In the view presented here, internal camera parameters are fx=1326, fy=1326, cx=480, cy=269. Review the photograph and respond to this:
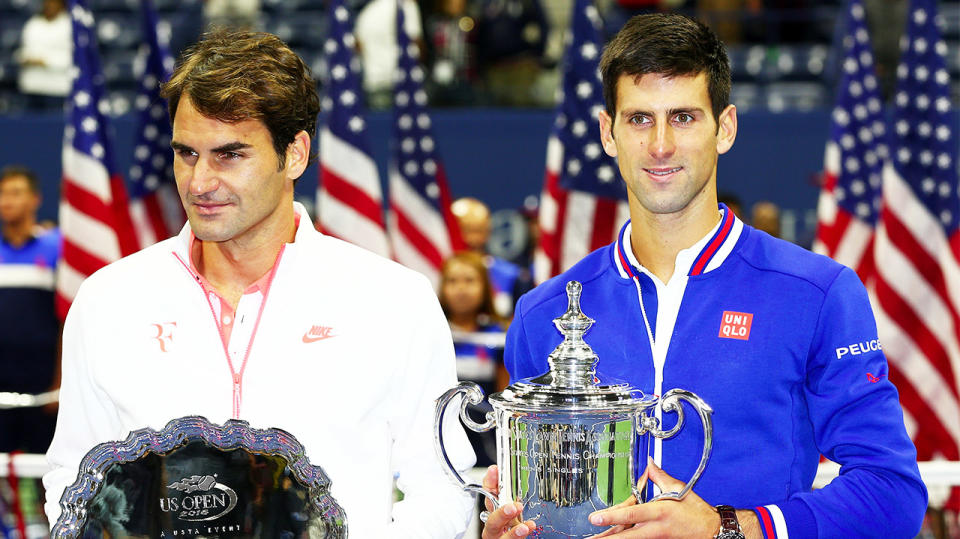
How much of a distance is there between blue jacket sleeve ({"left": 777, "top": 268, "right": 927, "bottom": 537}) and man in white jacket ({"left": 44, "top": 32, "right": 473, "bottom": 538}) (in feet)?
2.38

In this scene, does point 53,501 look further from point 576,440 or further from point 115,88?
point 115,88

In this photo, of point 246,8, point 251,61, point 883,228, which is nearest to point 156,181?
point 246,8

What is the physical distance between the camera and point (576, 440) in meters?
2.40

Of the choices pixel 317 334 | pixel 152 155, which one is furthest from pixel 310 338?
pixel 152 155

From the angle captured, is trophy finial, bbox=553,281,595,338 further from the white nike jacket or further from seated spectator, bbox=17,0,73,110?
seated spectator, bbox=17,0,73,110

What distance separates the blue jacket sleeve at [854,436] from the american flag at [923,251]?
4.82m

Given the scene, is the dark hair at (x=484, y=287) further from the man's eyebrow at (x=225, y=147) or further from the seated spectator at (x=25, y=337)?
the man's eyebrow at (x=225, y=147)

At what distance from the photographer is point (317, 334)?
2.71 m

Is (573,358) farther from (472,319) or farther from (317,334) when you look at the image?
(472,319)

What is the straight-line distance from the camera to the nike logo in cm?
271

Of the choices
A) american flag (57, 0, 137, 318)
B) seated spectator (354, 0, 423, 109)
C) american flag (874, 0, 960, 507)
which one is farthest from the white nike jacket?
seated spectator (354, 0, 423, 109)

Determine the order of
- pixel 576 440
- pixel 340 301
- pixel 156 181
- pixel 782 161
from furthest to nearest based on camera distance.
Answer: pixel 782 161 < pixel 156 181 < pixel 340 301 < pixel 576 440

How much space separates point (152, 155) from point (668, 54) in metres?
6.86

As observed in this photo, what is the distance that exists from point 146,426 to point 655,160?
1.12 meters
